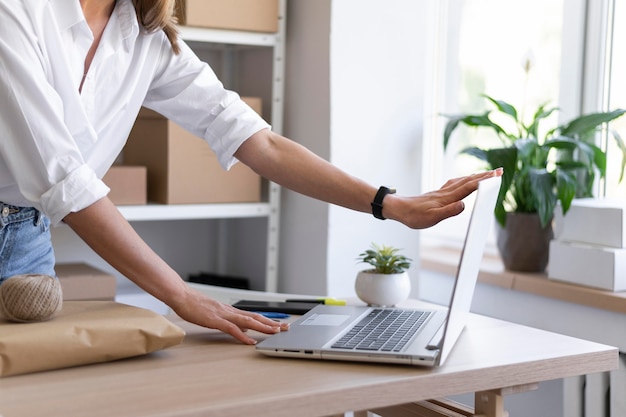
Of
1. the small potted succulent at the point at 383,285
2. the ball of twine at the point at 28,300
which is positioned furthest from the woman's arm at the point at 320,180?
the ball of twine at the point at 28,300

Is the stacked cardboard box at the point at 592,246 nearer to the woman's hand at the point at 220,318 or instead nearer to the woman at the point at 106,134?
the woman at the point at 106,134

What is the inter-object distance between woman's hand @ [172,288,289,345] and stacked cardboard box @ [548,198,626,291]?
97 centimetres

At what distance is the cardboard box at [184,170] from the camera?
233 cm

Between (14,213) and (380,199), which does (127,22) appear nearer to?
(14,213)

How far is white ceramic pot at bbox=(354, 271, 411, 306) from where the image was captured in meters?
1.49

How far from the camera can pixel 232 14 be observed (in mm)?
2307

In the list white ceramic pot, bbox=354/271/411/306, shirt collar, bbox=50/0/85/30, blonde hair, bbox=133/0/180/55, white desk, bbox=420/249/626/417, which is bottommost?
white desk, bbox=420/249/626/417

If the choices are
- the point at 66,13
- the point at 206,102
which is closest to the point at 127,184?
the point at 206,102

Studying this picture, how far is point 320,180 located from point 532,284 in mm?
809

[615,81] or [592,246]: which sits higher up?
[615,81]

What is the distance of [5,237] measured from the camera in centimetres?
139

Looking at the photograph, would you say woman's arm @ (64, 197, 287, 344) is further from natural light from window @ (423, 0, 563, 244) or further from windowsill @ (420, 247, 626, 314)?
natural light from window @ (423, 0, 563, 244)

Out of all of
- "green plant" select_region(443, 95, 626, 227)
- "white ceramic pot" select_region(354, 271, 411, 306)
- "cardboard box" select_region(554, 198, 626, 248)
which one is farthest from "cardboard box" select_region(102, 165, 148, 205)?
"cardboard box" select_region(554, 198, 626, 248)

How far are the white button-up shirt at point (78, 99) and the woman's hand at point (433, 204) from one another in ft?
1.01
